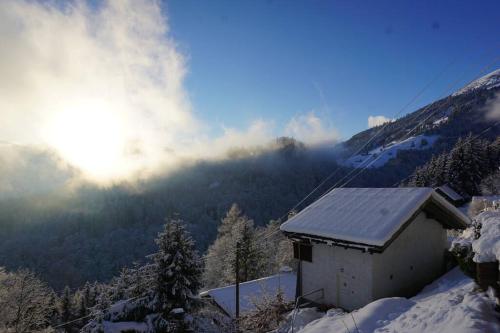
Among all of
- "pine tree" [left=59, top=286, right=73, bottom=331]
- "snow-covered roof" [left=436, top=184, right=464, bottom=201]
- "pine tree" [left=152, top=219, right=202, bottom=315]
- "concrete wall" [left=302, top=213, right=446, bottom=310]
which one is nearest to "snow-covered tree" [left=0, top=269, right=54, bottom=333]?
"pine tree" [left=59, top=286, right=73, bottom=331]

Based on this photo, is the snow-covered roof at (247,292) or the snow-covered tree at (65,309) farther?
the snow-covered tree at (65,309)

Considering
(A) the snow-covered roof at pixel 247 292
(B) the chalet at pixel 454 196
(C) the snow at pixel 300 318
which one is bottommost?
(A) the snow-covered roof at pixel 247 292

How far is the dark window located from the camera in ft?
39.7

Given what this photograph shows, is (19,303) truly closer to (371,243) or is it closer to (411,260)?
(371,243)

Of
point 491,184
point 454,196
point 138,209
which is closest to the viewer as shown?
point 454,196

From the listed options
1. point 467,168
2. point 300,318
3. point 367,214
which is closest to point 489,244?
point 367,214

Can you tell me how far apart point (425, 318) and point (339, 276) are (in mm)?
4781

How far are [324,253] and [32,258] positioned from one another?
141 metres

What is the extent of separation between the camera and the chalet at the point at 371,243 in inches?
390

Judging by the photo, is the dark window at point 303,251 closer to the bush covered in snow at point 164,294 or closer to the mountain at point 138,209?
the bush covered in snow at point 164,294

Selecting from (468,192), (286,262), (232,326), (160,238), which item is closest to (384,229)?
(232,326)

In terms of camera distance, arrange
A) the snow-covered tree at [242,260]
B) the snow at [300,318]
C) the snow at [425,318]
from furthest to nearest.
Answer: the snow-covered tree at [242,260] < the snow at [300,318] < the snow at [425,318]

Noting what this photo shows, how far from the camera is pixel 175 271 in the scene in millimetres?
A: 14234

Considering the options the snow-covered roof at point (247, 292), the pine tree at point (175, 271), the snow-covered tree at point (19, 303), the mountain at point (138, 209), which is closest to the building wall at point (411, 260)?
the pine tree at point (175, 271)
